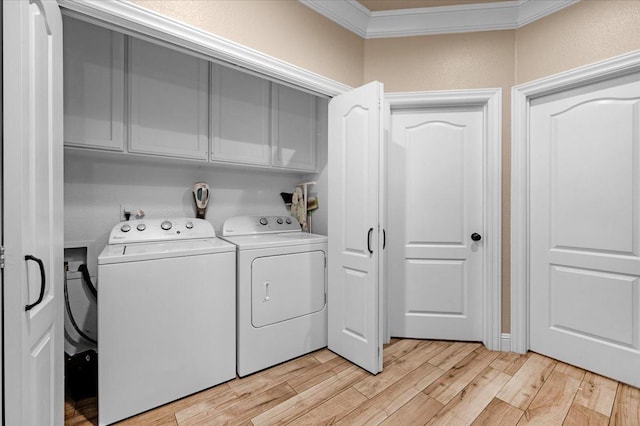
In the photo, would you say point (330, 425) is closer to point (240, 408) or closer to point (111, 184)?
point (240, 408)

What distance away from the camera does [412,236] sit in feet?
8.12

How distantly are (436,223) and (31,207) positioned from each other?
2380 millimetres

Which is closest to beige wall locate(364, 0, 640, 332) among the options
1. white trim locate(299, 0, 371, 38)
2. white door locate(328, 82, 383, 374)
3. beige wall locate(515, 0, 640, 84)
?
beige wall locate(515, 0, 640, 84)

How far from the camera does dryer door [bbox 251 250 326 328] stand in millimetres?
1988

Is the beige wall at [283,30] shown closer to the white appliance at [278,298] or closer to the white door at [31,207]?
the white door at [31,207]

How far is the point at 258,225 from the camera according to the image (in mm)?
2623

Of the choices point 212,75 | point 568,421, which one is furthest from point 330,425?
point 212,75

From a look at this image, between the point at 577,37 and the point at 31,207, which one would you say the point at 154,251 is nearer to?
the point at 31,207

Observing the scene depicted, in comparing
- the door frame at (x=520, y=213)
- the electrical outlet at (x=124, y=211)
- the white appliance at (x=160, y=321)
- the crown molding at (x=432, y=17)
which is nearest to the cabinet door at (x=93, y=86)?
the electrical outlet at (x=124, y=211)

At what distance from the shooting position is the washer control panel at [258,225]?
97.4 inches

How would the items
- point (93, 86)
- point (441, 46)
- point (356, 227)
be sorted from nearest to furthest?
point (93, 86)
point (356, 227)
point (441, 46)

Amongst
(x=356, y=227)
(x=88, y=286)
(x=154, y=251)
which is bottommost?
(x=88, y=286)

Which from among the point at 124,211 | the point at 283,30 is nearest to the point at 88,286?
the point at 124,211

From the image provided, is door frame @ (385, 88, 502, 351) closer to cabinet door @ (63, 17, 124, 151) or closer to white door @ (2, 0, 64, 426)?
cabinet door @ (63, 17, 124, 151)
